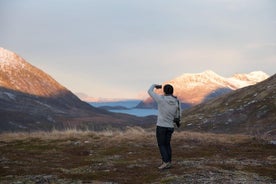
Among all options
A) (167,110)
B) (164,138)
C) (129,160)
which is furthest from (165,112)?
(129,160)

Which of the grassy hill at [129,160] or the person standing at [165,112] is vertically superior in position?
the person standing at [165,112]

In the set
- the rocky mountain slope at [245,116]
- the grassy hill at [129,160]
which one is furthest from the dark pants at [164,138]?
the rocky mountain slope at [245,116]

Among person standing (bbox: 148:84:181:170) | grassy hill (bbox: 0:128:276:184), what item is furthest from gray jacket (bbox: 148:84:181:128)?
grassy hill (bbox: 0:128:276:184)

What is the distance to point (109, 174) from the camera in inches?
729

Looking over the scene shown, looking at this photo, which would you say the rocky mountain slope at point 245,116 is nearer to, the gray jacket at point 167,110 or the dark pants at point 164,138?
the dark pants at point 164,138

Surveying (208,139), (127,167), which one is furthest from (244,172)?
(208,139)

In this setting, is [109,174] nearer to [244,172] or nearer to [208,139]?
[244,172]

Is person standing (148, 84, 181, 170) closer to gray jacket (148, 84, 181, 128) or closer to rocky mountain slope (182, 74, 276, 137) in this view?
gray jacket (148, 84, 181, 128)

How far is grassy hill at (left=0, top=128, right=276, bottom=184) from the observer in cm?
1744

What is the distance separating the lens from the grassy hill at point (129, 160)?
1744 cm

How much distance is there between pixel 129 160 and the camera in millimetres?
23609

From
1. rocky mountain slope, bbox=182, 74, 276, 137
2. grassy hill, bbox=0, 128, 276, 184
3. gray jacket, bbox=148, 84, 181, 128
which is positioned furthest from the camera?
rocky mountain slope, bbox=182, 74, 276, 137

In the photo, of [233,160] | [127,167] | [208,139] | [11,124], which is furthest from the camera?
[11,124]

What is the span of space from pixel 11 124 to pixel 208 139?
575ft
